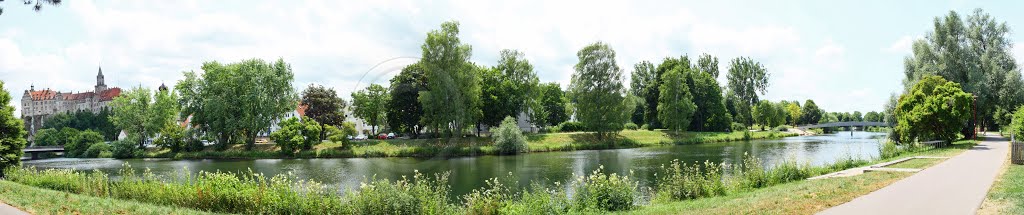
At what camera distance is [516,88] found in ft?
202

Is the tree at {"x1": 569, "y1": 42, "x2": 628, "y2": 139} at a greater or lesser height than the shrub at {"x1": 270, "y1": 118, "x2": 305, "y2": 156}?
greater

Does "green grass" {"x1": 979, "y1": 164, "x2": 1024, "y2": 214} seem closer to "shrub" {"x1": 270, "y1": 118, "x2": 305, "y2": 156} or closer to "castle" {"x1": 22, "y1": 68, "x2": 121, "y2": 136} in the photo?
"shrub" {"x1": 270, "y1": 118, "x2": 305, "y2": 156}

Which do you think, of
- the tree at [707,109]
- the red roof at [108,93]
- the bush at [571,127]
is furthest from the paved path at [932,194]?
the red roof at [108,93]

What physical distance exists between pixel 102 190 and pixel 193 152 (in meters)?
38.7

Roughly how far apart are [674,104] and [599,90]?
10989mm

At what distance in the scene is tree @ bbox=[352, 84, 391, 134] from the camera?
6339 centimetres

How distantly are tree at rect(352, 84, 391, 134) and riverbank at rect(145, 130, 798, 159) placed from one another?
11.1 m

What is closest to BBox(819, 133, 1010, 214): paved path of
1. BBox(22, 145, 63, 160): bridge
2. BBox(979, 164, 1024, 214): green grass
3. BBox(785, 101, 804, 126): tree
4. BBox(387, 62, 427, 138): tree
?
BBox(979, 164, 1024, 214): green grass

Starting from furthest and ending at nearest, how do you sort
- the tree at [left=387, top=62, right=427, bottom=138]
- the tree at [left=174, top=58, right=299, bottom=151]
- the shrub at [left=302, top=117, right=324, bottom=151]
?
the tree at [left=387, top=62, right=427, bottom=138]
the tree at [left=174, top=58, right=299, bottom=151]
the shrub at [left=302, top=117, right=324, bottom=151]

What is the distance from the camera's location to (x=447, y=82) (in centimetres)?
5081

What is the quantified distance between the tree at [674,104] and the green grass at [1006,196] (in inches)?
2002

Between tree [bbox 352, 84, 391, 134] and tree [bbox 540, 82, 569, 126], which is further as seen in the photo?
tree [bbox 540, 82, 569, 126]

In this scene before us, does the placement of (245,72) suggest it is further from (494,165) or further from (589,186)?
(589,186)

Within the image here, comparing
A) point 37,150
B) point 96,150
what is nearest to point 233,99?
point 96,150
